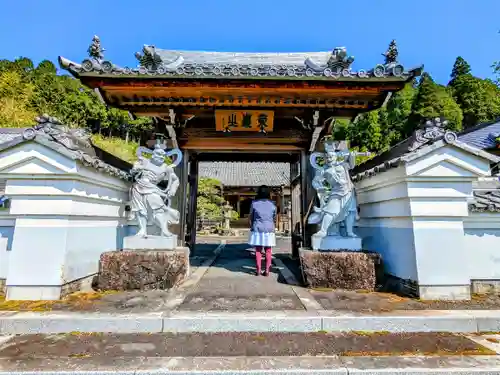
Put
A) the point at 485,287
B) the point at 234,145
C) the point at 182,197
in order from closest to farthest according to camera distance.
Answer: the point at 485,287 → the point at 182,197 → the point at 234,145

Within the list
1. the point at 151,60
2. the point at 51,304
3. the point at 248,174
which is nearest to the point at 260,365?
the point at 51,304

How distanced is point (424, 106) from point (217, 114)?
34003 mm

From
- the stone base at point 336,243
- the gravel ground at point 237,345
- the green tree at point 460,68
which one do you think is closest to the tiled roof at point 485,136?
the stone base at point 336,243

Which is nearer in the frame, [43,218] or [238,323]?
[238,323]

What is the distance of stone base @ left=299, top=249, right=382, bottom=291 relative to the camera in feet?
15.0

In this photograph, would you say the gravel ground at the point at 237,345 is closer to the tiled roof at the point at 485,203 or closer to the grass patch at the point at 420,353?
the grass patch at the point at 420,353

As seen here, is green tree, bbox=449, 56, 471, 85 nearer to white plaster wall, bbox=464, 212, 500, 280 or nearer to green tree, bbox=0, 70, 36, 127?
white plaster wall, bbox=464, 212, 500, 280

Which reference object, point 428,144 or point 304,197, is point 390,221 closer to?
point 428,144

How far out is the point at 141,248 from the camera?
510 centimetres

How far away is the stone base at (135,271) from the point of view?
459 cm

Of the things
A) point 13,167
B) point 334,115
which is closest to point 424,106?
point 334,115

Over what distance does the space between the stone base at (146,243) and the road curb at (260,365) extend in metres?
2.59

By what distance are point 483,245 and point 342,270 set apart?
233 centimetres

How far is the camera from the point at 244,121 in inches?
254
